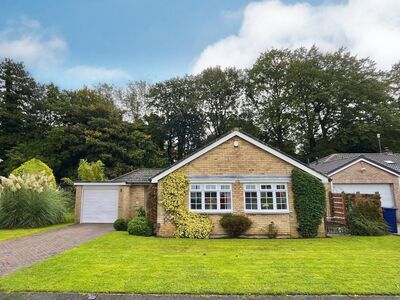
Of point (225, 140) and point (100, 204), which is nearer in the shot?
point (225, 140)

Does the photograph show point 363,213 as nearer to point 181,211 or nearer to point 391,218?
point 391,218

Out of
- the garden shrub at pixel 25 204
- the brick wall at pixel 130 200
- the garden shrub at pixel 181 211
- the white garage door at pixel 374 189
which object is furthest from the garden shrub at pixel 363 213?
the garden shrub at pixel 25 204

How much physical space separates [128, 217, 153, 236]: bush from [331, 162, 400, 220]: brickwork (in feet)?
45.8

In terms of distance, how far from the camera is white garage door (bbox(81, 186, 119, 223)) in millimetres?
18875

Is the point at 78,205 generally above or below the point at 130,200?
below

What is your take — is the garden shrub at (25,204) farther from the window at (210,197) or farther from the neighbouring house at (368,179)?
the neighbouring house at (368,179)

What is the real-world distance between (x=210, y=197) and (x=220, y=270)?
675cm

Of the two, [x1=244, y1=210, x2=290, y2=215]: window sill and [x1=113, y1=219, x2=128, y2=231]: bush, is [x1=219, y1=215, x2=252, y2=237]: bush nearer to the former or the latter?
[x1=244, y1=210, x2=290, y2=215]: window sill

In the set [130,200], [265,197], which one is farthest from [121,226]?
Answer: [265,197]

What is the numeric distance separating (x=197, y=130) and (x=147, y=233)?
26.5m

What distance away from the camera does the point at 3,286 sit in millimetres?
6012

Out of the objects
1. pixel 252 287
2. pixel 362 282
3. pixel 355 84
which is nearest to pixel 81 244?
pixel 252 287

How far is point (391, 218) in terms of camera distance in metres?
14.2

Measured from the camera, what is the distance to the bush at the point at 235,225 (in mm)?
13031
